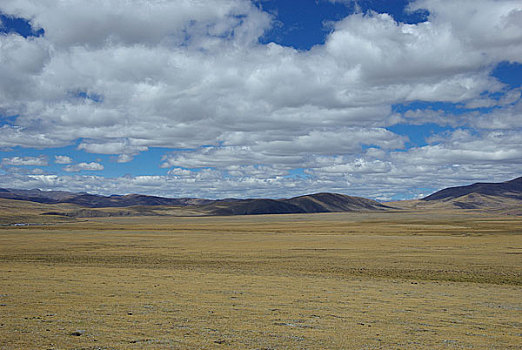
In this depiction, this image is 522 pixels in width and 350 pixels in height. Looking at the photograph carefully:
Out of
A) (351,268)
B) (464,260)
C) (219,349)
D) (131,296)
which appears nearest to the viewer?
(219,349)

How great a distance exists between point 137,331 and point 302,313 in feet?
21.4

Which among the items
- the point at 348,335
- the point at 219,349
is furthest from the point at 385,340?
the point at 219,349

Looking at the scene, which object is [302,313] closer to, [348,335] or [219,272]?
[348,335]

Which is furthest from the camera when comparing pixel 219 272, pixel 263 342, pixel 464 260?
pixel 464 260

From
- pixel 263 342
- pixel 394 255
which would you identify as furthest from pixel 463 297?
pixel 394 255

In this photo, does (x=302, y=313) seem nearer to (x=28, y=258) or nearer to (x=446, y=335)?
(x=446, y=335)

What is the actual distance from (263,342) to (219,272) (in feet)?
61.7

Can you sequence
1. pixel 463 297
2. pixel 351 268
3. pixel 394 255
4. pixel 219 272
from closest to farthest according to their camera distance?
pixel 463 297 → pixel 219 272 → pixel 351 268 → pixel 394 255

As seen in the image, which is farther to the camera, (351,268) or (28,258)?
(28,258)

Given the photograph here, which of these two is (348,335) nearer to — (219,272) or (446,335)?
(446,335)

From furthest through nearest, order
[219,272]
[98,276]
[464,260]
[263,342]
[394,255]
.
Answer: [394,255]
[464,260]
[219,272]
[98,276]
[263,342]

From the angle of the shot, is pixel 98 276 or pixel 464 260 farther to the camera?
pixel 464 260

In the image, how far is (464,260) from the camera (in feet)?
125

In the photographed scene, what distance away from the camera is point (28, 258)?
4038cm
